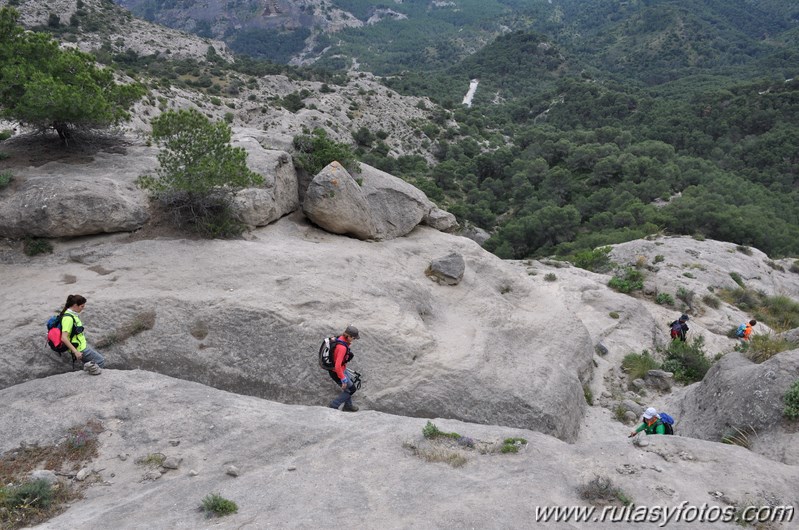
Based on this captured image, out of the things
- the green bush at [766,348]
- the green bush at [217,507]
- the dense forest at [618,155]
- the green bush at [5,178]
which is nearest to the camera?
the green bush at [217,507]

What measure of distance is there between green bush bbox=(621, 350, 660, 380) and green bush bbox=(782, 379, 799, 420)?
27.3 ft

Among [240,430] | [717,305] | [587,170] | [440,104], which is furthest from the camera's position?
[440,104]

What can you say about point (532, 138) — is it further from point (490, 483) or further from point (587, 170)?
point (490, 483)

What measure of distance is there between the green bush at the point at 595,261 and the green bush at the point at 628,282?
7.54 feet

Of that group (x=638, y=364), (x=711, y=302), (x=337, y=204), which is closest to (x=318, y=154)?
(x=337, y=204)

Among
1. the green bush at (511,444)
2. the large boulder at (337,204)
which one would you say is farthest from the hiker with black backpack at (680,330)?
the green bush at (511,444)

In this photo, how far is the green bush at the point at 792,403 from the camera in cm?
1008

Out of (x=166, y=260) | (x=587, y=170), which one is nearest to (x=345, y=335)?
(x=166, y=260)

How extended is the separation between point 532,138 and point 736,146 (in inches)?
1287

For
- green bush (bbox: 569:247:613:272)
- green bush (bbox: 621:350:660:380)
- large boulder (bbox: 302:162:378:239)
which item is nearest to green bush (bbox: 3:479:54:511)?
large boulder (bbox: 302:162:378:239)

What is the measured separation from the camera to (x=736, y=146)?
259 feet

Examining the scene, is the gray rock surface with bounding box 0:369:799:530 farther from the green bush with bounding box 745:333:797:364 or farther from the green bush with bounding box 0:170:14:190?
the green bush with bounding box 0:170:14:190

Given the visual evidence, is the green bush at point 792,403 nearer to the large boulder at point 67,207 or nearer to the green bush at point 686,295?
the green bush at point 686,295

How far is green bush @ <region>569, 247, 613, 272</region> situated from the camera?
102ft
